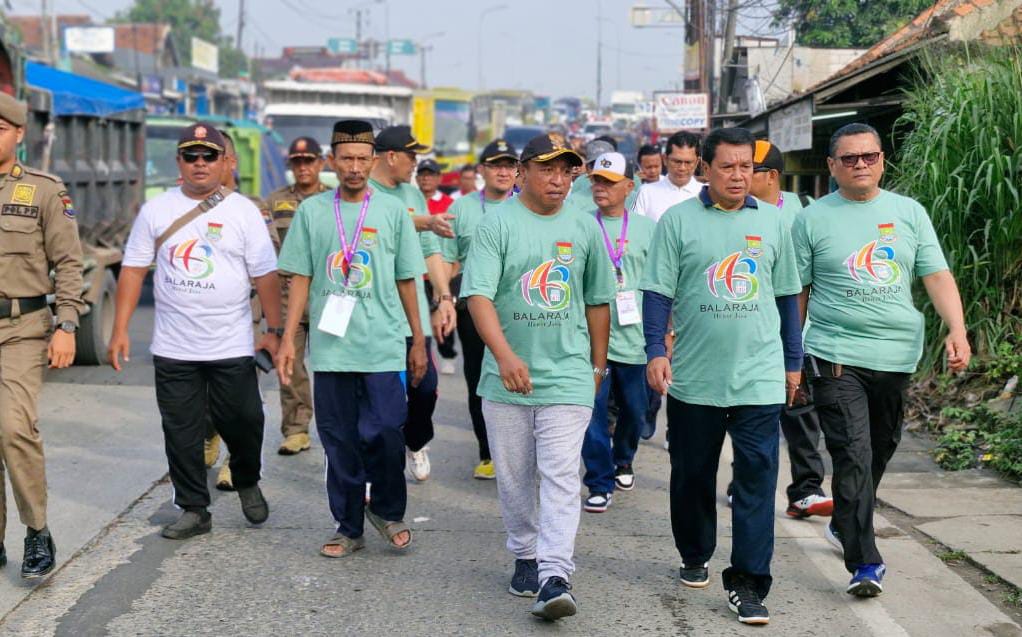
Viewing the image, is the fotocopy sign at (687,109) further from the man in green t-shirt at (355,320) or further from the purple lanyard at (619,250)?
the man in green t-shirt at (355,320)

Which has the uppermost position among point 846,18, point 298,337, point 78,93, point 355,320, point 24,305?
point 846,18

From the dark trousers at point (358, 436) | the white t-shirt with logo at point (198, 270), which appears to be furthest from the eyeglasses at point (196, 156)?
the dark trousers at point (358, 436)

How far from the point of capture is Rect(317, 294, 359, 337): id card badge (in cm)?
605

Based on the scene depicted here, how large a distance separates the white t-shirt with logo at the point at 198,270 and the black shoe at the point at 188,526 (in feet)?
2.70

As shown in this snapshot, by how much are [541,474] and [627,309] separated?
83.1 inches

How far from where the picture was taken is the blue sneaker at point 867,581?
5574 mm

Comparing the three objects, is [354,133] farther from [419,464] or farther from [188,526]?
[419,464]

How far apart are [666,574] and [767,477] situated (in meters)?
0.92

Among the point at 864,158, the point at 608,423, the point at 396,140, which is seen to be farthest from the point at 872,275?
the point at 396,140

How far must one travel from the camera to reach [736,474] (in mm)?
5387

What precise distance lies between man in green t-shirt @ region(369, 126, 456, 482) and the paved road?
14.7 inches

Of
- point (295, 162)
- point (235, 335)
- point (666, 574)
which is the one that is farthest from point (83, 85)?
point (666, 574)

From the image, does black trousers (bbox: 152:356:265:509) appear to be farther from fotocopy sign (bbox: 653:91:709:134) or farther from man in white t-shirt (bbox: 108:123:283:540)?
fotocopy sign (bbox: 653:91:709:134)

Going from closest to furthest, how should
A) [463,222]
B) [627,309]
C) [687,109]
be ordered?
[627,309] → [463,222] → [687,109]
